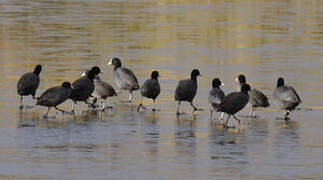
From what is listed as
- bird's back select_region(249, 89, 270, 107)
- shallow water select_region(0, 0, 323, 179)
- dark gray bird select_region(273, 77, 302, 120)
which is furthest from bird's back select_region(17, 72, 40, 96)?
dark gray bird select_region(273, 77, 302, 120)

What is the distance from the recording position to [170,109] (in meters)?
19.4

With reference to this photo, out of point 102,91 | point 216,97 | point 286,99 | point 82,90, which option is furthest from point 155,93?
point 286,99

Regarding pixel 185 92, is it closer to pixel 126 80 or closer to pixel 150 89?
pixel 150 89

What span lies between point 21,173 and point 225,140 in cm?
431

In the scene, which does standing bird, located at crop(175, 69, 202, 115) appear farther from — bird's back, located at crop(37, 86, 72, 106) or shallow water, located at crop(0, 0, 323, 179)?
bird's back, located at crop(37, 86, 72, 106)

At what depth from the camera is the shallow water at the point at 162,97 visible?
44.1 feet

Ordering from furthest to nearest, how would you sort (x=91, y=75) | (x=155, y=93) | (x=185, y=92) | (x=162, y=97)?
(x=162, y=97) < (x=155, y=93) < (x=91, y=75) < (x=185, y=92)

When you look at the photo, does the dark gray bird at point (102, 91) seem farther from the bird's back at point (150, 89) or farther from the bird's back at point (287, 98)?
the bird's back at point (287, 98)

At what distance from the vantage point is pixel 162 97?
21.0 meters

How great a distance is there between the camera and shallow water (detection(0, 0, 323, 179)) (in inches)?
530

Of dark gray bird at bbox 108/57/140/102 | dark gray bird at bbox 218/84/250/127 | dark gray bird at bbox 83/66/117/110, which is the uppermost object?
dark gray bird at bbox 108/57/140/102

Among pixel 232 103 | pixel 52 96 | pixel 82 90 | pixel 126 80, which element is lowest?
pixel 232 103

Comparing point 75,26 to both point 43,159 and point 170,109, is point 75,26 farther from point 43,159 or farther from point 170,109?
point 43,159

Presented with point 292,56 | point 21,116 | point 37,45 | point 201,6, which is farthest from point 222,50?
point 201,6
